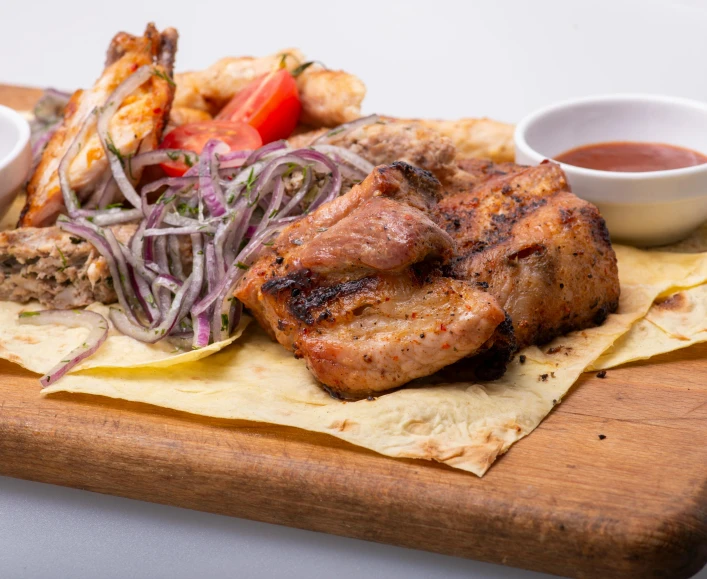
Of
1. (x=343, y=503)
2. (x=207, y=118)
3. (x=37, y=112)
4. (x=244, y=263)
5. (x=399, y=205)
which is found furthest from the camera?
(x=37, y=112)

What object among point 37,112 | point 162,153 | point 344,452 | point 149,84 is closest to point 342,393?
point 344,452

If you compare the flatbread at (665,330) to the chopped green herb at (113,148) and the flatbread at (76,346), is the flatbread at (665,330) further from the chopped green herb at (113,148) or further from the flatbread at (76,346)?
the chopped green herb at (113,148)

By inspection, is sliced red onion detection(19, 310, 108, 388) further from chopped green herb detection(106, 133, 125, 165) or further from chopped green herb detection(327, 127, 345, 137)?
chopped green herb detection(327, 127, 345, 137)

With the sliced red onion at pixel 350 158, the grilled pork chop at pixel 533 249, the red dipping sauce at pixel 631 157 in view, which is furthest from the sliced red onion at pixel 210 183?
the red dipping sauce at pixel 631 157

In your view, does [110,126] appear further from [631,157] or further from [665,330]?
[665,330]

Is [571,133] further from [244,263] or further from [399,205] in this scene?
[244,263]


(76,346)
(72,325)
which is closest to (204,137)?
(72,325)
